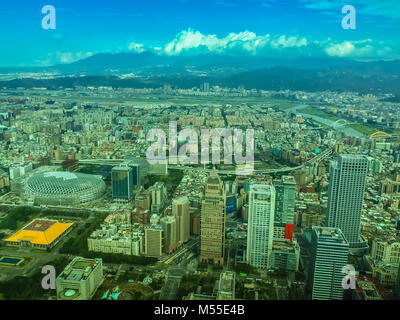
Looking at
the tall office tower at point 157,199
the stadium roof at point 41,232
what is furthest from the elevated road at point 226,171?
the stadium roof at point 41,232

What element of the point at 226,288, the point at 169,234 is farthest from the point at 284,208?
the point at 226,288

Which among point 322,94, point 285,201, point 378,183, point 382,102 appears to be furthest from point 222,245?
point 322,94

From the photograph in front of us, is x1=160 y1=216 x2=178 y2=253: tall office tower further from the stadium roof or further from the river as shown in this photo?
the river

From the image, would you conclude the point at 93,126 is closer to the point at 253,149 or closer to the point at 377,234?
the point at 253,149

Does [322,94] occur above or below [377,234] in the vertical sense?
above

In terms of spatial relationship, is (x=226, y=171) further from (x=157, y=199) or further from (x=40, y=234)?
(x=40, y=234)
